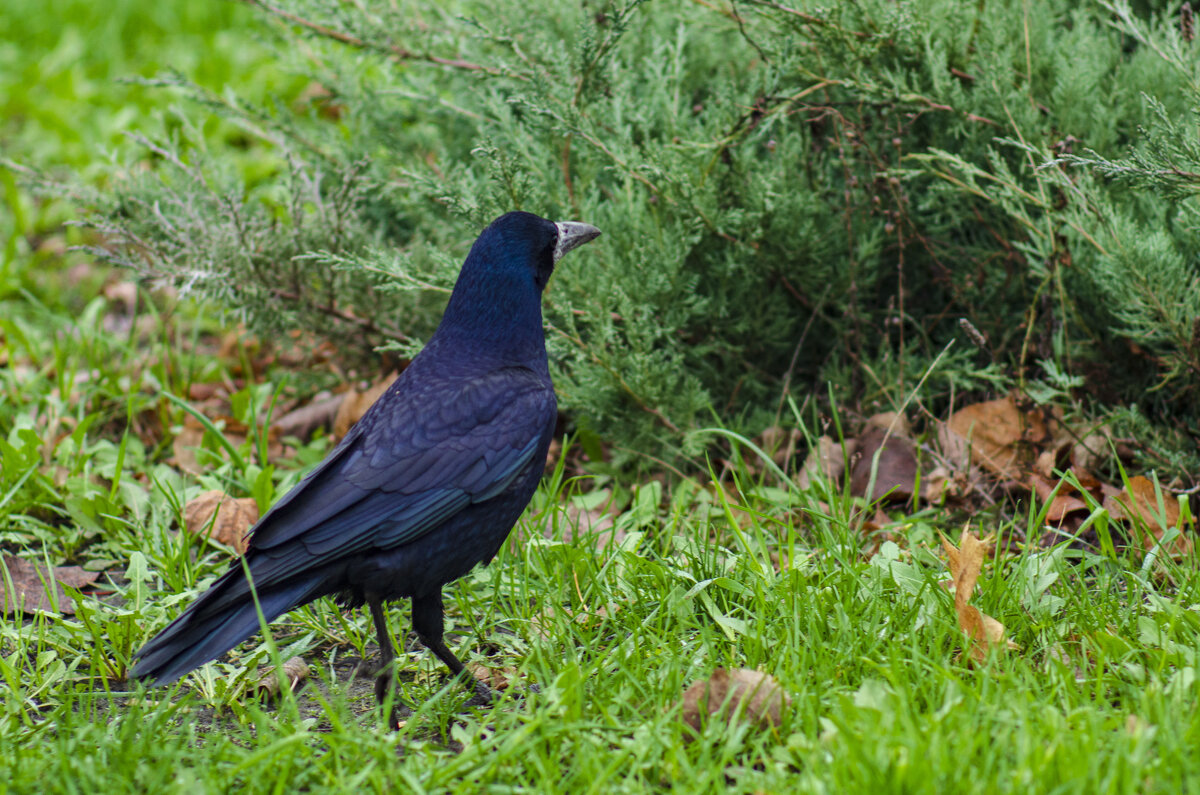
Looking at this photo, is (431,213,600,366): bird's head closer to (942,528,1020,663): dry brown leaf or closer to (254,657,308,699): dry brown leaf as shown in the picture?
(254,657,308,699): dry brown leaf

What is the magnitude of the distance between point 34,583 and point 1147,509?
3323mm

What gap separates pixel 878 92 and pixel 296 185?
2147mm

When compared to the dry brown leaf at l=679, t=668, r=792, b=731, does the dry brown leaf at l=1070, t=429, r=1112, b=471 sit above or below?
below

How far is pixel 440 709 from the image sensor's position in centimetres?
262

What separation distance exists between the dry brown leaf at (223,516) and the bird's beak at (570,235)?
1.34m

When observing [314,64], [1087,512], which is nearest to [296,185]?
[314,64]

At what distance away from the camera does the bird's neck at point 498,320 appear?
10.1 feet

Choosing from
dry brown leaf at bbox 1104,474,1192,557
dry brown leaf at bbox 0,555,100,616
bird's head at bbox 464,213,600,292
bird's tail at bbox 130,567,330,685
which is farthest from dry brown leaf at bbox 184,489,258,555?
dry brown leaf at bbox 1104,474,1192,557

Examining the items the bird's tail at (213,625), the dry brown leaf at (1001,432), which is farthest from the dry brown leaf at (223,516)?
the dry brown leaf at (1001,432)

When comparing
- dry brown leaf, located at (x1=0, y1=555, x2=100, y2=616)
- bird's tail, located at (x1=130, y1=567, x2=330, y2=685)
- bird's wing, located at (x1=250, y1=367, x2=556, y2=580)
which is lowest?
dry brown leaf, located at (x1=0, y1=555, x2=100, y2=616)

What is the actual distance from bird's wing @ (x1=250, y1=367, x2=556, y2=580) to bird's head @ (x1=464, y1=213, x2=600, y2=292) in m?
0.32

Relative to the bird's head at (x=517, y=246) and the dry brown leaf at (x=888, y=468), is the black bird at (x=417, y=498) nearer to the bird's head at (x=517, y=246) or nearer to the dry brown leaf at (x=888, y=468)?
the bird's head at (x=517, y=246)

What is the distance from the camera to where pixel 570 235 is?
329 centimetres

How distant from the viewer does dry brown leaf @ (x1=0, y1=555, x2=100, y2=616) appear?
3.16 m
